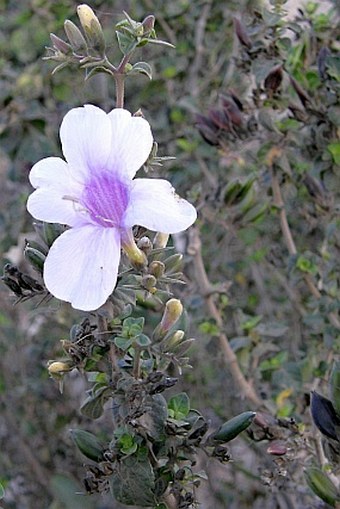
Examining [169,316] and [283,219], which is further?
[283,219]

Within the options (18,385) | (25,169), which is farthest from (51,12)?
(18,385)

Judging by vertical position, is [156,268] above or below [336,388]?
above

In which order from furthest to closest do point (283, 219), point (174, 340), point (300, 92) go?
point (283, 219)
point (300, 92)
point (174, 340)

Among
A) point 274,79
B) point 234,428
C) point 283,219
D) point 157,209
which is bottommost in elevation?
point 283,219

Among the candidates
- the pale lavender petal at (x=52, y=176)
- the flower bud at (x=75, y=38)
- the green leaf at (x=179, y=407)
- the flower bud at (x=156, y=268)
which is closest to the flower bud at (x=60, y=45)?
the flower bud at (x=75, y=38)

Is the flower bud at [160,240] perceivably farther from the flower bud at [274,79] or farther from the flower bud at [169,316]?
the flower bud at [274,79]

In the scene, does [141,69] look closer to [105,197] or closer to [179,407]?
[105,197]

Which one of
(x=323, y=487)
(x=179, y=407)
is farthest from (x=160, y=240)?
(x=323, y=487)
